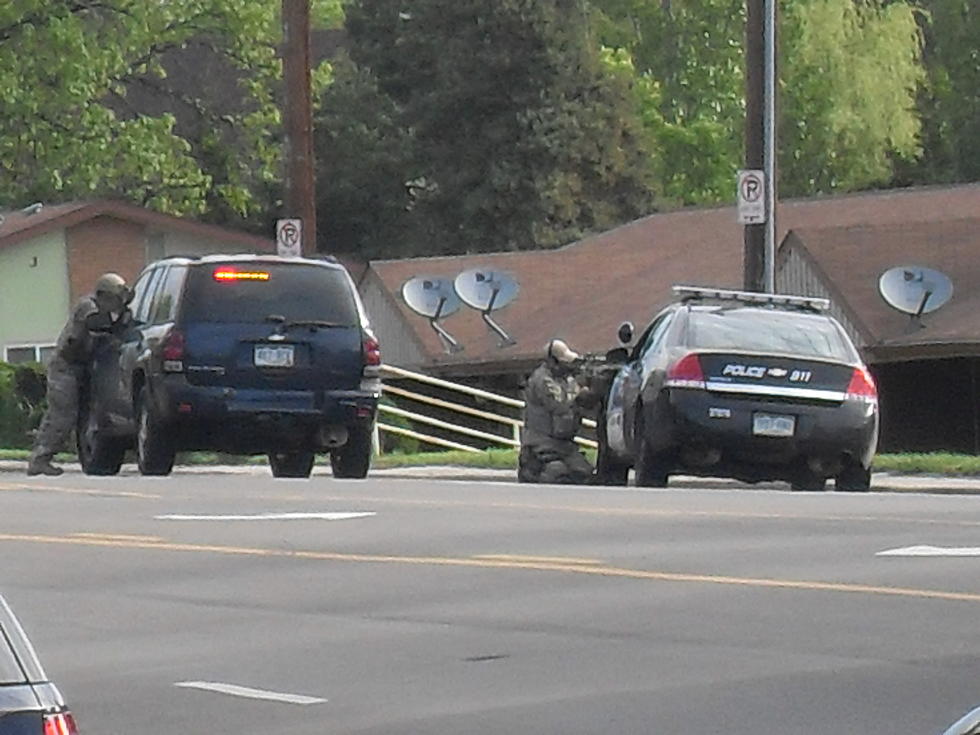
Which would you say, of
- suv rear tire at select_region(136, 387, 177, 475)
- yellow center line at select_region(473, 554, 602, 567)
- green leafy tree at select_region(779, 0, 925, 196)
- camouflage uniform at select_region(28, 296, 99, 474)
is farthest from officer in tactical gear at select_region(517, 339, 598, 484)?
green leafy tree at select_region(779, 0, 925, 196)

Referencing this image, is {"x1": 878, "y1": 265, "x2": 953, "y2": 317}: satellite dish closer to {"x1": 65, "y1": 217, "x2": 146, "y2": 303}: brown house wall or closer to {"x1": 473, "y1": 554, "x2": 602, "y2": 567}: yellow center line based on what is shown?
{"x1": 473, "y1": 554, "x2": 602, "y2": 567}: yellow center line

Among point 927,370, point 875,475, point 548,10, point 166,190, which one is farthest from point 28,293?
point 875,475

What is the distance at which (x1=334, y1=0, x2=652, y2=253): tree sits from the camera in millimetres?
64938

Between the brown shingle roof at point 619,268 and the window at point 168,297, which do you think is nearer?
the window at point 168,297

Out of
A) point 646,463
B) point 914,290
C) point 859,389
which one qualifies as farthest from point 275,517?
point 914,290

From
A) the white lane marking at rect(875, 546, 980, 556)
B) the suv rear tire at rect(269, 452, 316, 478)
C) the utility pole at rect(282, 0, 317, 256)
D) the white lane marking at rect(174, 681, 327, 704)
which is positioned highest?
the utility pole at rect(282, 0, 317, 256)

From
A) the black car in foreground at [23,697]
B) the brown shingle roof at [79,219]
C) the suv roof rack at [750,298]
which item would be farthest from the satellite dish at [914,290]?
the black car in foreground at [23,697]

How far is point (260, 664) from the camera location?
38.5 ft

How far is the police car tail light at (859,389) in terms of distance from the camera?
2261 centimetres

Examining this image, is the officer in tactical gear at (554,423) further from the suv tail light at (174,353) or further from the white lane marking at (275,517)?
the white lane marking at (275,517)

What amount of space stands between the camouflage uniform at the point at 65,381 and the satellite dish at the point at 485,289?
17.9 meters

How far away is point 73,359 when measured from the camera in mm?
25953

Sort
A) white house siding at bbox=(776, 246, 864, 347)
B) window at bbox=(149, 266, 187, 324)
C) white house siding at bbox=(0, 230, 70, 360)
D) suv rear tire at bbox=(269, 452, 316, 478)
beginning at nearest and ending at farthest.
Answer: window at bbox=(149, 266, 187, 324) → suv rear tire at bbox=(269, 452, 316, 478) → white house siding at bbox=(776, 246, 864, 347) → white house siding at bbox=(0, 230, 70, 360)

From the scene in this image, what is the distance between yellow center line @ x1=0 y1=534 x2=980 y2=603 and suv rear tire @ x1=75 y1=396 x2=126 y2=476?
342 inches
